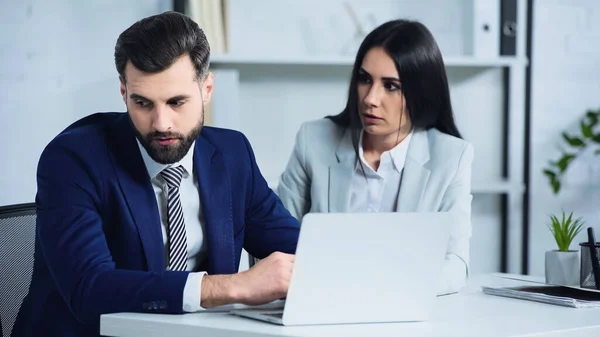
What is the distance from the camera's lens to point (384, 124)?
8.20 ft

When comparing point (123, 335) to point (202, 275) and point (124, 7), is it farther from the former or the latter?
point (124, 7)

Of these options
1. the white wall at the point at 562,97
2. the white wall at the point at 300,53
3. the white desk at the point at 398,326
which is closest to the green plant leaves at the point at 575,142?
the white wall at the point at 562,97

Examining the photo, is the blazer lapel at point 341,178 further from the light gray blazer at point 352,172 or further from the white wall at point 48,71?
the white wall at point 48,71

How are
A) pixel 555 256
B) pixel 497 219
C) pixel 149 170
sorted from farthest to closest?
pixel 497 219 < pixel 555 256 < pixel 149 170

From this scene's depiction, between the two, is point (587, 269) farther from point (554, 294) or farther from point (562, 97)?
point (562, 97)

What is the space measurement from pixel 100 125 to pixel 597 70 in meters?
2.65

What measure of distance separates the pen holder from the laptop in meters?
0.53

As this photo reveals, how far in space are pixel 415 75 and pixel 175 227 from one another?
1.02m

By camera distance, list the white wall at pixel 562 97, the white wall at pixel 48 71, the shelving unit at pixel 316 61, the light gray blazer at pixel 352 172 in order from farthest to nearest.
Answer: the white wall at pixel 562 97, the shelving unit at pixel 316 61, the white wall at pixel 48 71, the light gray blazer at pixel 352 172

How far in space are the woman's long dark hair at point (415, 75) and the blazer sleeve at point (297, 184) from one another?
0.16 m

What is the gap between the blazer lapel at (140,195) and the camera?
5.57ft

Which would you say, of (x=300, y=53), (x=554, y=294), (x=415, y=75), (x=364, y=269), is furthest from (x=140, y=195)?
(x=300, y=53)

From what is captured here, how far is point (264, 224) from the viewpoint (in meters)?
1.99

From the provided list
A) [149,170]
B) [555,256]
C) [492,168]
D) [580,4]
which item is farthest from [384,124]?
[580,4]
